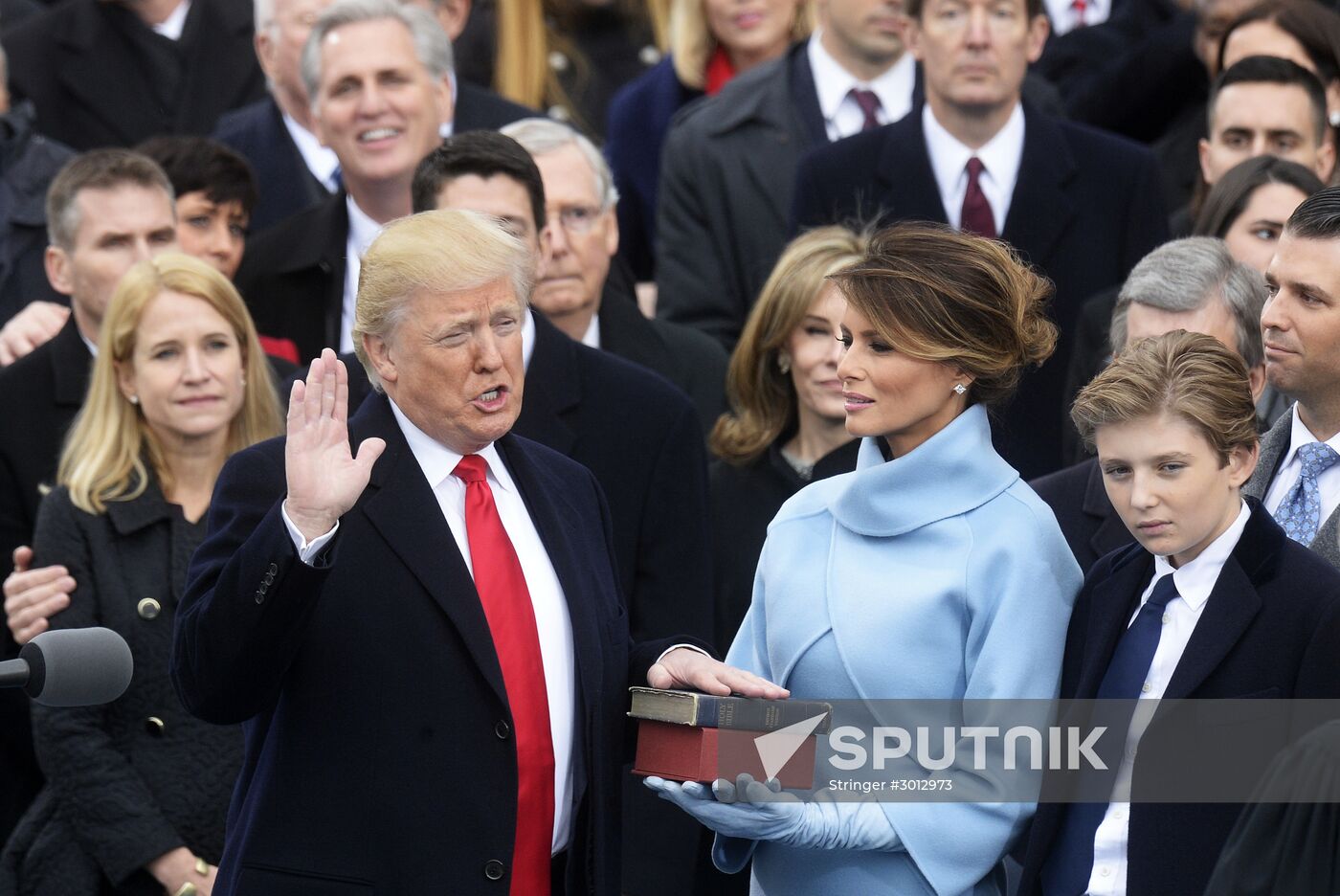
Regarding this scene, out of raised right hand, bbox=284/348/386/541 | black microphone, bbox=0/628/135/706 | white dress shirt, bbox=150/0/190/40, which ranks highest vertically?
white dress shirt, bbox=150/0/190/40

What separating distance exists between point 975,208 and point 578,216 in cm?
131

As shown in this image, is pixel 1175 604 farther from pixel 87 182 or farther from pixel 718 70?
pixel 718 70

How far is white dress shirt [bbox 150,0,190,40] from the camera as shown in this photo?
8.76 meters

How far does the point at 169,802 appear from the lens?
5.03 meters

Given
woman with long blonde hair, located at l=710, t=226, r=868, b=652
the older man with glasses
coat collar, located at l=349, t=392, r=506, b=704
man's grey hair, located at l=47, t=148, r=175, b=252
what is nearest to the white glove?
coat collar, located at l=349, t=392, r=506, b=704

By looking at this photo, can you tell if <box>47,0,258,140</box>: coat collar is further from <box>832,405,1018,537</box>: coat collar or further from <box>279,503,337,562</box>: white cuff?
<box>832,405,1018,537</box>: coat collar

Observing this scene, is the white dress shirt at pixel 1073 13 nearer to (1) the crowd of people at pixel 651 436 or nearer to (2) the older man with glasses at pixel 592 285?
(1) the crowd of people at pixel 651 436

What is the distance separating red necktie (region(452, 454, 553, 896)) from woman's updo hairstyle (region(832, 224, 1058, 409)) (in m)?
0.91

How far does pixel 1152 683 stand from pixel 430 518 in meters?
1.46

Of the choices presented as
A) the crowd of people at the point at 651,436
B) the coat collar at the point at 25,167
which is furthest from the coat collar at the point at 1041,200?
the coat collar at the point at 25,167

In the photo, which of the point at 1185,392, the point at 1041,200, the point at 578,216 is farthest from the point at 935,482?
the point at 1041,200

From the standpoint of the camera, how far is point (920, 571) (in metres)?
3.94

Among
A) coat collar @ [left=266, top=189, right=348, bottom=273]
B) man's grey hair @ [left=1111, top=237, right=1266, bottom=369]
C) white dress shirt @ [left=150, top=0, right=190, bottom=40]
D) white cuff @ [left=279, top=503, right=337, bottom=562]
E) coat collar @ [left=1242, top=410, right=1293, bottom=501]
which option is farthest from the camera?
white dress shirt @ [left=150, top=0, right=190, bottom=40]

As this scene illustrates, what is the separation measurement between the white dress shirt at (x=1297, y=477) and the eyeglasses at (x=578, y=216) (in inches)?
98.2
